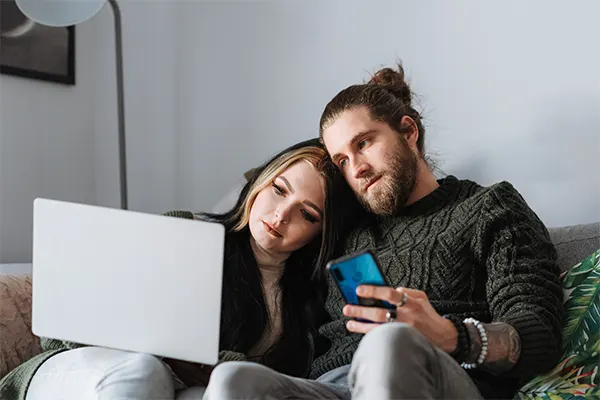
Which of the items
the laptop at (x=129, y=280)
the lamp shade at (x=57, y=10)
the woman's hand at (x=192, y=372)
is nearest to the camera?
the laptop at (x=129, y=280)

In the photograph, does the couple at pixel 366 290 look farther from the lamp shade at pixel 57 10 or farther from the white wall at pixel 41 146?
the white wall at pixel 41 146

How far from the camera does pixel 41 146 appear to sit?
2508 millimetres

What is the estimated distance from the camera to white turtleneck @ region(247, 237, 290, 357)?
5.28 feet

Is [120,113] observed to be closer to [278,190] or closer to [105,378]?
[278,190]

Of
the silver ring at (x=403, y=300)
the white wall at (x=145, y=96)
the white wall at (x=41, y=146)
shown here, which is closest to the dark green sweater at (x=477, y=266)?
the silver ring at (x=403, y=300)

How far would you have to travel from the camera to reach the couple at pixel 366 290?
1067 mm

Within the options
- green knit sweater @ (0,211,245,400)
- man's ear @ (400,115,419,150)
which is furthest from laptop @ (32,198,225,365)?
man's ear @ (400,115,419,150)

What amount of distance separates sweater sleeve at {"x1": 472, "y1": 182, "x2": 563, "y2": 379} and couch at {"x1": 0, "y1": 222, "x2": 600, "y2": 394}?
7 cm

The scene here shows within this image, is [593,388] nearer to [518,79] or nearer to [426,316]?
[426,316]

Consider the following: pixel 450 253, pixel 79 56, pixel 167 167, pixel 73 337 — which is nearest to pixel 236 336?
pixel 73 337

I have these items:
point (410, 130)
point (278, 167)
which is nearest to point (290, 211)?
point (278, 167)

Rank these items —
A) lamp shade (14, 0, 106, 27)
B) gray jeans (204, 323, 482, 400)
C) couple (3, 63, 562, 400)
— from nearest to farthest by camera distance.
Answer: gray jeans (204, 323, 482, 400) < couple (3, 63, 562, 400) < lamp shade (14, 0, 106, 27)

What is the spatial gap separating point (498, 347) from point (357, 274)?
0.87 feet

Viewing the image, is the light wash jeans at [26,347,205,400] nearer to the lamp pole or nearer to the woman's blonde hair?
the woman's blonde hair
